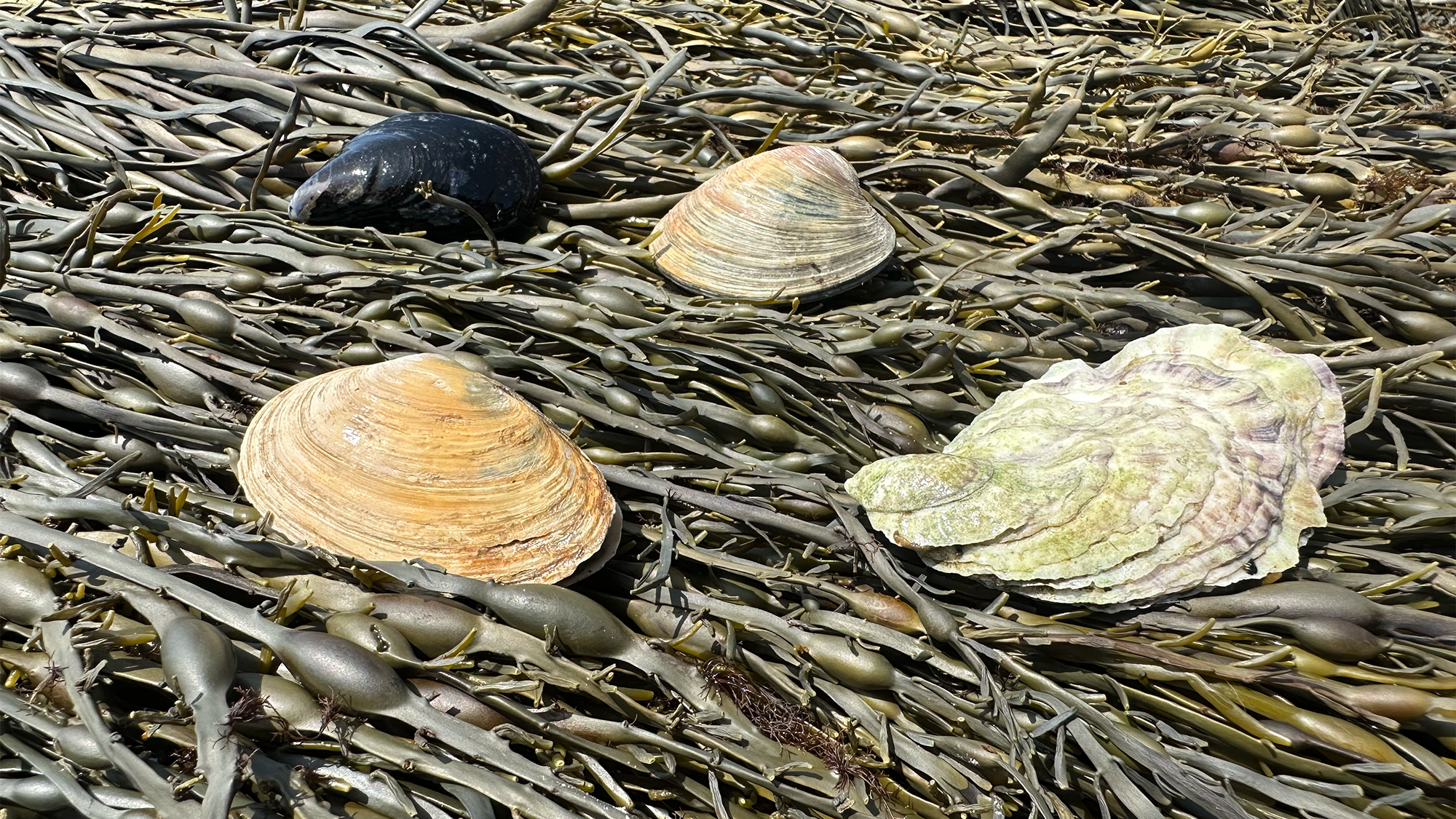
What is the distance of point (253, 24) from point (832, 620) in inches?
80.0

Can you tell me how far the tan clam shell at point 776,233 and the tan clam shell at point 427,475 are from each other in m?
0.54

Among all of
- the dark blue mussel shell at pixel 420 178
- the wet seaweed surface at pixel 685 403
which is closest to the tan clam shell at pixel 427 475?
the wet seaweed surface at pixel 685 403

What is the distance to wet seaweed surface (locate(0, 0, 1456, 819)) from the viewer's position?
3.46ft

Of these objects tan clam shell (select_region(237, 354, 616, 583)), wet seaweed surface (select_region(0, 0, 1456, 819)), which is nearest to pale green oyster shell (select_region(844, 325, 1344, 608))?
wet seaweed surface (select_region(0, 0, 1456, 819))

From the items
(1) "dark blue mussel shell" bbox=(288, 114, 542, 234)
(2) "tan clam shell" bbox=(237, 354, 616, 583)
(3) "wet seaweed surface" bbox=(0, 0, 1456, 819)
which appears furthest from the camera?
(1) "dark blue mussel shell" bbox=(288, 114, 542, 234)

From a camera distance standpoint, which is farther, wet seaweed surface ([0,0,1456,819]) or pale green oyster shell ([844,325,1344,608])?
pale green oyster shell ([844,325,1344,608])

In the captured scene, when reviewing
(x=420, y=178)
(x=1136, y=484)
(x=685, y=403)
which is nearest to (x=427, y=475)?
(x=685, y=403)

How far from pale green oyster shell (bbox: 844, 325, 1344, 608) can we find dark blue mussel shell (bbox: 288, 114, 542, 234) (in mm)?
944

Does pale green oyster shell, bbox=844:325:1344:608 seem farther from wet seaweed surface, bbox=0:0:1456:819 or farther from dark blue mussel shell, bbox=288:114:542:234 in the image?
dark blue mussel shell, bbox=288:114:542:234

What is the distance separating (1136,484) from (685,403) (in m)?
0.72

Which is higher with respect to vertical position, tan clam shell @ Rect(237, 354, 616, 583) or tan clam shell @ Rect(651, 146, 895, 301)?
tan clam shell @ Rect(651, 146, 895, 301)

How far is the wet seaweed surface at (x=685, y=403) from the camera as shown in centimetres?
105

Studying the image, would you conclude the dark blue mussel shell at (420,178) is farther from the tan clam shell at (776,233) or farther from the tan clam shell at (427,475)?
→ the tan clam shell at (427,475)

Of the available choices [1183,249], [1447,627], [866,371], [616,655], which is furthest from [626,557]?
[1183,249]
